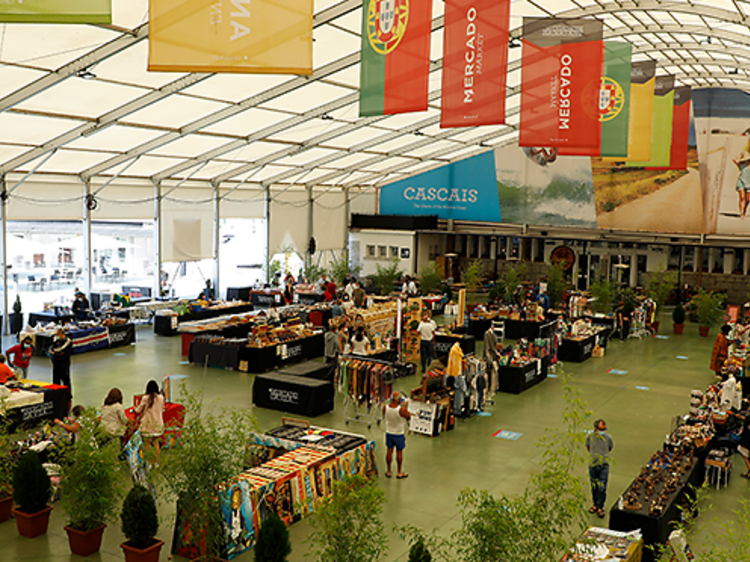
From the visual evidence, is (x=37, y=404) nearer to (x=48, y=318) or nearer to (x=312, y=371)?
(x=312, y=371)

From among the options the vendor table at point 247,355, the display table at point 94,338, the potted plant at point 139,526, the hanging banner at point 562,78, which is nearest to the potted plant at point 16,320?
the display table at point 94,338

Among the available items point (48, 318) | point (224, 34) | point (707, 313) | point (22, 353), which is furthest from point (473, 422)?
point (707, 313)

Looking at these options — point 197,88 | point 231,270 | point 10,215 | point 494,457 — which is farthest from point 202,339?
point 231,270

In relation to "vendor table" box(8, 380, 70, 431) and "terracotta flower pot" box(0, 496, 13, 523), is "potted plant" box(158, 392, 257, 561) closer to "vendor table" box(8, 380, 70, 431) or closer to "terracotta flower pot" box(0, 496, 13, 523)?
"terracotta flower pot" box(0, 496, 13, 523)

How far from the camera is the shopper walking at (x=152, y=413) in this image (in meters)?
8.68

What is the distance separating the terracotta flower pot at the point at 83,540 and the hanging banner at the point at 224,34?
4576 mm

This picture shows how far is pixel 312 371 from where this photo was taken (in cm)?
1295

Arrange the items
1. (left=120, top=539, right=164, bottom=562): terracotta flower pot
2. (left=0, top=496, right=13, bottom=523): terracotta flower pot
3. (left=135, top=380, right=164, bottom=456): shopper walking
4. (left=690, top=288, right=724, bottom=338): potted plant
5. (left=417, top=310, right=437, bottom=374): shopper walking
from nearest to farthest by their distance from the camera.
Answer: (left=120, top=539, right=164, bottom=562): terracotta flower pot
(left=0, top=496, right=13, bottom=523): terracotta flower pot
(left=135, top=380, right=164, bottom=456): shopper walking
(left=417, top=310, right=437, bottom=374): shopper walking
(left=690, top=288, right=724, bottom=338): potted plant

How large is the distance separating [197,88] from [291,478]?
10616 mm

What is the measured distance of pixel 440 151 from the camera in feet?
97.3

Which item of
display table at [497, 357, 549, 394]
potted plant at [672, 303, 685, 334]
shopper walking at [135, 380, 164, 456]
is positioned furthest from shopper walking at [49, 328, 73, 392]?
potted plant at [672, 303, 685, 334]

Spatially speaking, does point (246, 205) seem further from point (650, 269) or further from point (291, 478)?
point (291, 478)

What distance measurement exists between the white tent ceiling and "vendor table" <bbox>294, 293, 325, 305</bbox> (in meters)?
4.78

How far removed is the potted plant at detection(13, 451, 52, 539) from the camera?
733 cm
